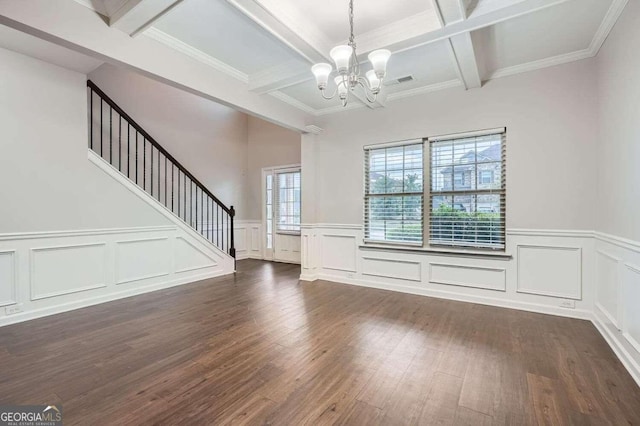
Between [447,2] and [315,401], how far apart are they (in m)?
A: 3.10

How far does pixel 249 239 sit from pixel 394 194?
440cm

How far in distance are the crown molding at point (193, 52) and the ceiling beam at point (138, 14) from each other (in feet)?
0.79

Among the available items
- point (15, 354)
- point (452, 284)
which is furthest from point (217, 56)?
point (452, 284)

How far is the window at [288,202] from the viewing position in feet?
22.7

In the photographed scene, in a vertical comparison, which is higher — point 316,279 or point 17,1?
point 17,1

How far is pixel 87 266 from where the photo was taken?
383cm

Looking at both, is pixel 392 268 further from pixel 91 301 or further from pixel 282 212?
pixel 91 301

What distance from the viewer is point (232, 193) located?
730 centimetres

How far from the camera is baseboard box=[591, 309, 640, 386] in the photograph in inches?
85.9

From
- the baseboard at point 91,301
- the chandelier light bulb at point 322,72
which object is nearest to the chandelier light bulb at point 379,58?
the chandelier light bulb at point 322,72

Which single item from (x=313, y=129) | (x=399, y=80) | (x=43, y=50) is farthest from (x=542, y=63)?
(x=43, y=50)

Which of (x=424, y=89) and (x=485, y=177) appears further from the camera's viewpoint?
(x=424, y=89)

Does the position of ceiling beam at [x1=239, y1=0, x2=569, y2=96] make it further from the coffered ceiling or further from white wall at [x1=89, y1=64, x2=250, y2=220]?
white wall at [x1=89, y1=64, x2=250, y2=220]

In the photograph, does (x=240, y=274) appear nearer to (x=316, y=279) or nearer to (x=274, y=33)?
(x=316, y=279)
